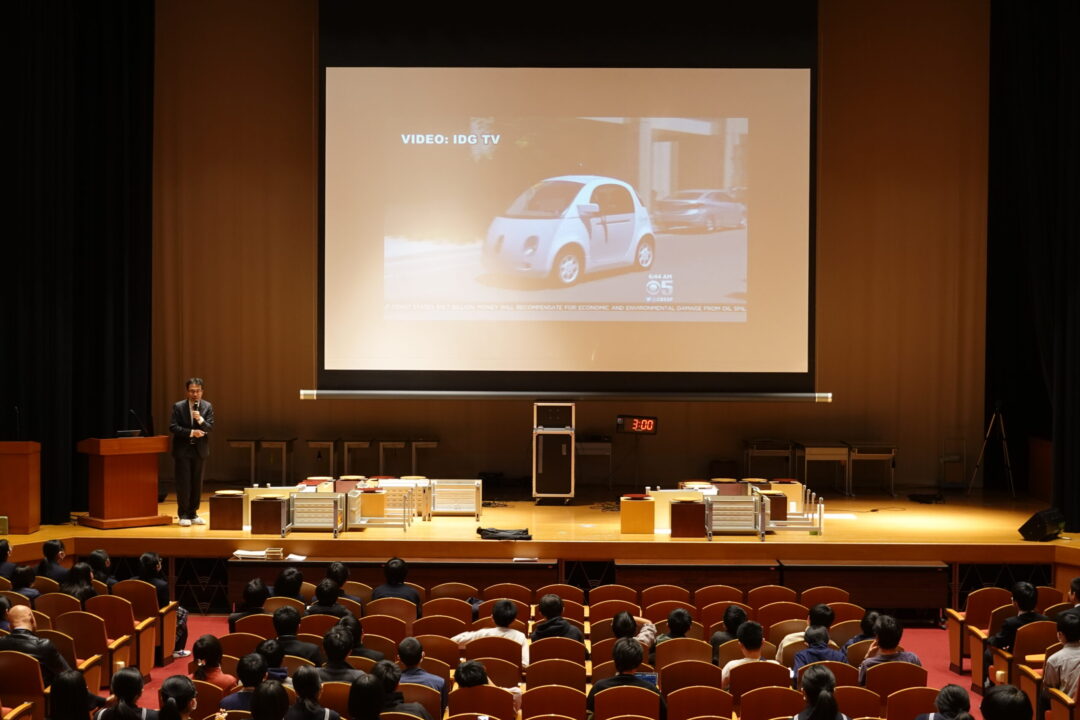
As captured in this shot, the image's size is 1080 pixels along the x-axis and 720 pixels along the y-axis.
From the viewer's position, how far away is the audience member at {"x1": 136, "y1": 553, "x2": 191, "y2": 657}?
8594mm

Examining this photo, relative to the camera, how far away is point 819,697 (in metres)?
5.03

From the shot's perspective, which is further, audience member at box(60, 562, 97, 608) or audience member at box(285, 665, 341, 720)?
audience member at box(60, 562, 97, 608)

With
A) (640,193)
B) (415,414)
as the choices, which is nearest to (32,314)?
(415,414)

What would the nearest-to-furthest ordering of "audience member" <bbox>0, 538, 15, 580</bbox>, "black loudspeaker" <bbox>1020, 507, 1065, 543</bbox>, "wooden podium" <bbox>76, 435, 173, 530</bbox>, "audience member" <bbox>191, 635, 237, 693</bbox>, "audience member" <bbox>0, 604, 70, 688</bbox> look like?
"audience member" <bbox>191, 635, 237, 693</bbox> < "audience member" <bbox>0, 604, 70, 688</bbox> < "audience member" <bbox>0, 538, 15, 580</bbox> < "black loudspeaker" <bbox>1020, 507, 1065, 543</bbox> < "wooden podium" <bbox>76, 435, 173, 530</bbox>

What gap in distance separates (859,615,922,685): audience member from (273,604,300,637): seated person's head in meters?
3.13

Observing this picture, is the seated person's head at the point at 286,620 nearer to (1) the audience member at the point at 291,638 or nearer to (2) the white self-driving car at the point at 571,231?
(1) the audience member at the point at 291,638

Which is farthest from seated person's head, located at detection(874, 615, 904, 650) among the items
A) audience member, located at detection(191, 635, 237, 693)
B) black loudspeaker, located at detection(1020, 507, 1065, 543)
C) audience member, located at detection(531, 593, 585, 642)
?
black loudspeaker, located at detection(1020, 507, 1065, 543)

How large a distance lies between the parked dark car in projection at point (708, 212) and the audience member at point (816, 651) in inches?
269

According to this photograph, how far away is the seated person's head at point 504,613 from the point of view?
278 inches

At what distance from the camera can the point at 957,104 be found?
1425 cm

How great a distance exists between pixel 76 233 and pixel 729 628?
8.33 metres

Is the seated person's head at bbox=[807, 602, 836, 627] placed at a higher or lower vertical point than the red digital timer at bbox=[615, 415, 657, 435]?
lower

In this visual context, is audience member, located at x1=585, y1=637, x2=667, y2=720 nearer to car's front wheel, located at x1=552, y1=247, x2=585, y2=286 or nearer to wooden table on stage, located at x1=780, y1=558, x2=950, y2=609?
wooden table on stage, located at x1=780, y1=558, x2=950, y2=609

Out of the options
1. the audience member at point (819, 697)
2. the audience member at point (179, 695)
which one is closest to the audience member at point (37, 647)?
the audience member at point (179, 695)
